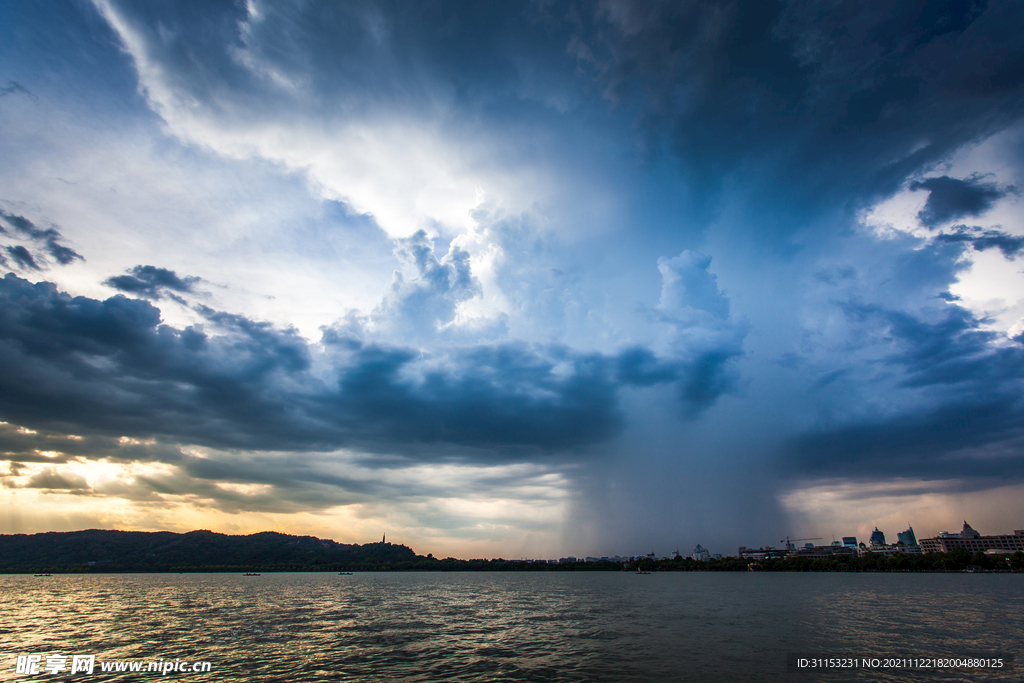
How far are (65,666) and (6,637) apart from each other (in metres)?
23.9

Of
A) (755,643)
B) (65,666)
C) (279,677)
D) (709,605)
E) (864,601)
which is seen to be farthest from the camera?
(864,601)

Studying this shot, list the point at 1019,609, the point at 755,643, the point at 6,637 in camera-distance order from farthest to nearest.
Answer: the point at 1019,609 → the point at 6,637 → the point at 755,643

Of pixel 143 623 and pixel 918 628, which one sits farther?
pixel 143 623

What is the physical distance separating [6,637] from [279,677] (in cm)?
4370

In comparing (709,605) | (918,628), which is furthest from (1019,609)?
(709,605)

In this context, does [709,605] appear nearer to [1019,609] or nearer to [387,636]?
[1019,609]

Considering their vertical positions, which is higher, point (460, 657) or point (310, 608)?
point (460, 657)

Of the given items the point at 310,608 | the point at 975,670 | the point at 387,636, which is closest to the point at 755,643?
the point at 975,670

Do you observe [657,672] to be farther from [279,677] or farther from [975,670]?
[279,677]

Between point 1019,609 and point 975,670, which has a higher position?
point 975,670

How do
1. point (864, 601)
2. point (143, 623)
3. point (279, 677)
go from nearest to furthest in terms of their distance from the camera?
point (279, 677)
point (143, 623)
point (864, 601)

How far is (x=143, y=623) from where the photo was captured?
59.5m

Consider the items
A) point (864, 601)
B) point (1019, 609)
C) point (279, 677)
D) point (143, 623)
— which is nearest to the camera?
point (279, 677)

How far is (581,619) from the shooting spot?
64.0 meters
